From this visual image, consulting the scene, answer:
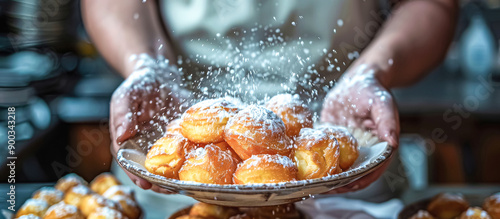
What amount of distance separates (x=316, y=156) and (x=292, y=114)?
0.15 meters

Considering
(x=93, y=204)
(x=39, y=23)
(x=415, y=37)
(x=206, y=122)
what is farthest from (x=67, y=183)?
(x=39, y=23)

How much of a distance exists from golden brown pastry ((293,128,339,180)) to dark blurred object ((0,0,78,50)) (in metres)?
1.61

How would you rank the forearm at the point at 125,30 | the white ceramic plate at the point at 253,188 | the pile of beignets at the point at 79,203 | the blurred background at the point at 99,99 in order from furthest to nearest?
the blurred background at the point at 99,99 → the forearm at the point at 125,30 → the pile of beignets at the point at 79,203 → the white ceramic plate at the point at 253,188

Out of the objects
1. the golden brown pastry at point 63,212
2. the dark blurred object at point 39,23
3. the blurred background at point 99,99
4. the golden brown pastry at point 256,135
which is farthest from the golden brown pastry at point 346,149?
the dark blurred object at point 39,23

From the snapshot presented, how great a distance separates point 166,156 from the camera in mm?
750

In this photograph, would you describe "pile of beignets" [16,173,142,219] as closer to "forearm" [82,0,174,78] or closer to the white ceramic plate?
the white ceramic plate

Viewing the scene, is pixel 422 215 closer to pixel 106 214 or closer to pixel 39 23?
pixel 106 214

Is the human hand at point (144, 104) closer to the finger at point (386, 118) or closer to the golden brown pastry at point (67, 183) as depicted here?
the golden brown pastry at point (67, 183)

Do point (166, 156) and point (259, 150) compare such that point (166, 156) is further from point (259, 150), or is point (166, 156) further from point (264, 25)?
point (264, 25)

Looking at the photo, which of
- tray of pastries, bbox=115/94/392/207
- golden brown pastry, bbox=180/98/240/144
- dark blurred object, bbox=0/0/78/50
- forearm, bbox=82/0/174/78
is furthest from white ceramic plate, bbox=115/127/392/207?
dark blurred object, bbox=0/0/78/50

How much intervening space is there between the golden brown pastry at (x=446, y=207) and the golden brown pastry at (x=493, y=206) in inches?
1.5

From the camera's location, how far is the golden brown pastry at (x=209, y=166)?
705 mm

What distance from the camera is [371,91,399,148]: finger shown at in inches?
35.5

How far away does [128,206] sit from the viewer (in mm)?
896
